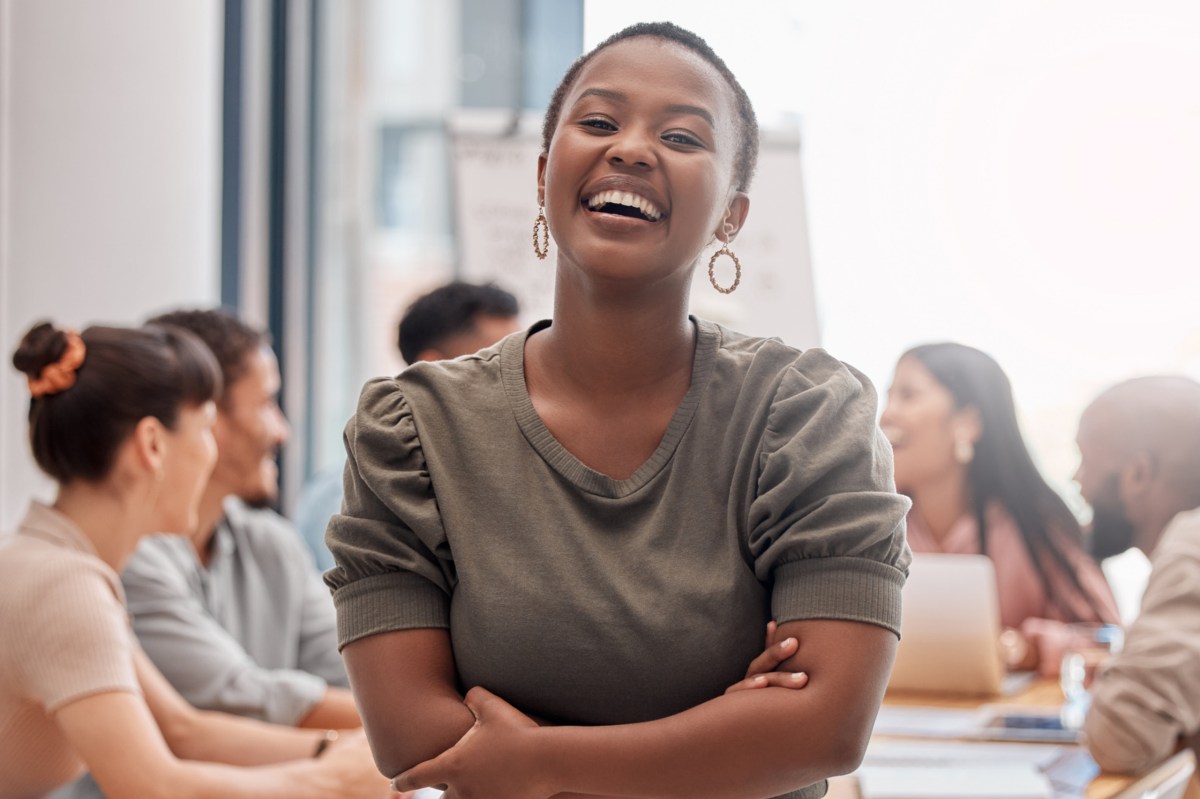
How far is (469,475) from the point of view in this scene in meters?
1.22

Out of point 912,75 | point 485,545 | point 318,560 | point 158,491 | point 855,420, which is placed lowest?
point 318,560

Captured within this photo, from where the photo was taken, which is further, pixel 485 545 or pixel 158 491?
pixel 158 491

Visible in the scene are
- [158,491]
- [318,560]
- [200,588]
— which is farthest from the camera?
[318,560]

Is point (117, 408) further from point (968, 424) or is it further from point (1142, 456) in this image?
point (968, 424)

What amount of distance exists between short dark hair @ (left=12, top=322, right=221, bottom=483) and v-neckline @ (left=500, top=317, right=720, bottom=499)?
110 centimetres

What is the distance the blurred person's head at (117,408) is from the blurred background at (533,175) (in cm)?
108

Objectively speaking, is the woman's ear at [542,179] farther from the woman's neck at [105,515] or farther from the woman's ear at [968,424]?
the woman's ear at [968,424]

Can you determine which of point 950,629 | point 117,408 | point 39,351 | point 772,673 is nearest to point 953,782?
point 950,629

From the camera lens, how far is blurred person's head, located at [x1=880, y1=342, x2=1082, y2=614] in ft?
11.6

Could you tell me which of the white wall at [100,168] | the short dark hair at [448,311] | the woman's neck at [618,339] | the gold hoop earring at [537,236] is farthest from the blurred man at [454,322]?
the woman's neck at [618,339]

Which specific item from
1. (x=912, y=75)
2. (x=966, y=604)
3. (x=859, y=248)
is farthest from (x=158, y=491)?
(x=912, y=75)

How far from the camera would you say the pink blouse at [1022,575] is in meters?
3.41

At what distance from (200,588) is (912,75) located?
269 centimetres

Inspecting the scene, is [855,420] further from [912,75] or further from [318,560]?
[912,75]
